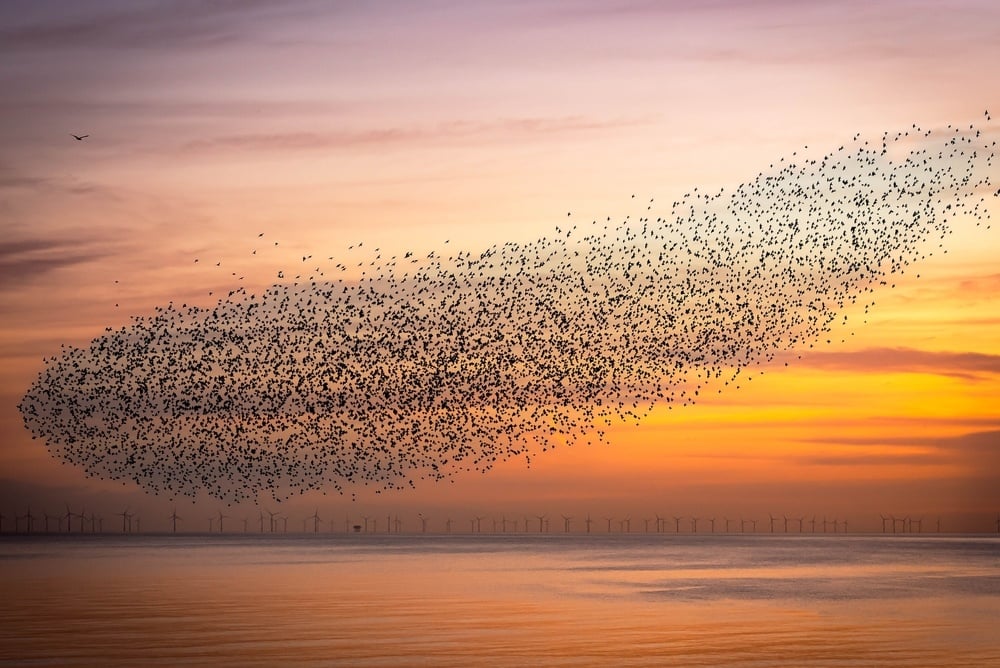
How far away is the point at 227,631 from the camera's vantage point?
181 ft

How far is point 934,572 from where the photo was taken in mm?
126562

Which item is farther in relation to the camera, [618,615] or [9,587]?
[9,587]

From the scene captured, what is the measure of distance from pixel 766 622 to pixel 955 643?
34.4 ft

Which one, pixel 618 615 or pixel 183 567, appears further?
pixel 183 567

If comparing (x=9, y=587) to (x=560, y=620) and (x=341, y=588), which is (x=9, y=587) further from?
(x=560, y=620)

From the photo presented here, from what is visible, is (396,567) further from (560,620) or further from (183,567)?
(560,620)

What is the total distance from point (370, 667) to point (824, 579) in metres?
71.2

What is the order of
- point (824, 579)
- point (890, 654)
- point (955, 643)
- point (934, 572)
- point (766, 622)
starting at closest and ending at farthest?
1. point (890, 654)
2. point (955, 643)
3. point (766, 622)
4. point (824, 579)
5. point (934, 572)

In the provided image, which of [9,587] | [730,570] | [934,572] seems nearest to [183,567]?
[9,587]

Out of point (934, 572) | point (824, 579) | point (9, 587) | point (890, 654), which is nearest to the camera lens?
point (890, 654)

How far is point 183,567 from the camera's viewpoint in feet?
431

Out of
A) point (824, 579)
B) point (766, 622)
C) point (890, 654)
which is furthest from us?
point (824, 579)

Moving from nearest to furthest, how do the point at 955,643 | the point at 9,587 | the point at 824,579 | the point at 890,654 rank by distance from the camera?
the point at 890,654 → the point at 955,643 → the point at 9,587 → the point at 824,579

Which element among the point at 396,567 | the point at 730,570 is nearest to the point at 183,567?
the point at 396,567
